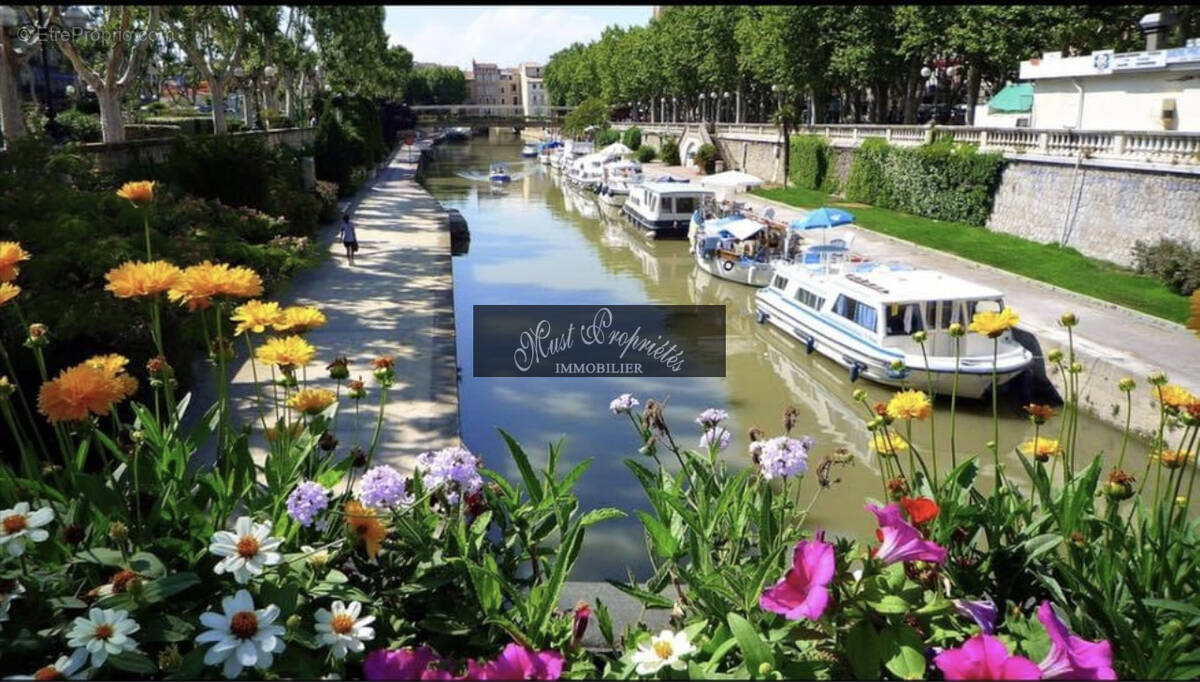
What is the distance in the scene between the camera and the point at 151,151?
18953 millimetres

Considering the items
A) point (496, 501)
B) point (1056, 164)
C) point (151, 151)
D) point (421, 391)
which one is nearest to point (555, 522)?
point (496, 501)

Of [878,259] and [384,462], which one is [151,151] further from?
[878,259]

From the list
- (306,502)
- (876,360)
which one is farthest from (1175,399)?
(876,360)

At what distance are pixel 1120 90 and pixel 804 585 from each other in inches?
985

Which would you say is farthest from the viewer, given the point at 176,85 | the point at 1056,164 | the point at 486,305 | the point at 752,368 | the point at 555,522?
the point at 176,85

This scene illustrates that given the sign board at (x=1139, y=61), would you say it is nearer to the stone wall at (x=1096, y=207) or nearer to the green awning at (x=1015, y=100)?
the stone wall at (x=1096, y=207)

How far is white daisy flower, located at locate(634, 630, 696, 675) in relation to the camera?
6.98ft

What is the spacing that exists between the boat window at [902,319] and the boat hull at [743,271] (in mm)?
7680

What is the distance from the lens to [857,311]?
49.4 ft

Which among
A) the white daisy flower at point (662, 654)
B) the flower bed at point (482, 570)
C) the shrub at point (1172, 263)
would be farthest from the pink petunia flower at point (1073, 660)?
the shrub at point (1172, 263)

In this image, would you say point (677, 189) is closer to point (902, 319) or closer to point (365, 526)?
point (902, 319)

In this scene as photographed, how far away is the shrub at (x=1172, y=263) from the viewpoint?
16.0 m

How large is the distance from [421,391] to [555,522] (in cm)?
767

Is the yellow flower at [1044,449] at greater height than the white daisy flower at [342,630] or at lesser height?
greater
